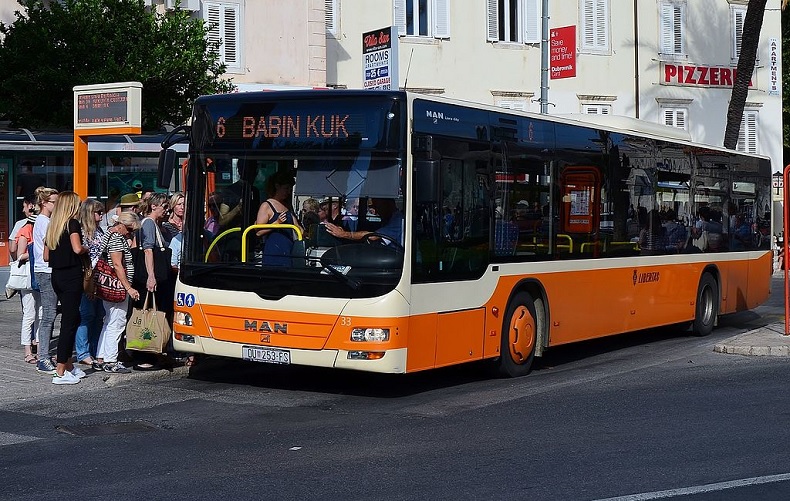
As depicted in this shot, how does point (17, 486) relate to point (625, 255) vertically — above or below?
below

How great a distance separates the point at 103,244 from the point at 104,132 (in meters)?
1.95

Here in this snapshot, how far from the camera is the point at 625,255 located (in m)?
15.0

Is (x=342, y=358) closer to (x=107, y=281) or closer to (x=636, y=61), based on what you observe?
(x=107, y=281)

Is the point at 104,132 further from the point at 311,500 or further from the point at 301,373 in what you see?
the point at 311,500

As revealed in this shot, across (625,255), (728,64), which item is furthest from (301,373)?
(728,64)

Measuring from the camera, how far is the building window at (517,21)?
33781 millimetres

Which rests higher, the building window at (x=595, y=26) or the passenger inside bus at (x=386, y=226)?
the building window at (x=595, y=26)

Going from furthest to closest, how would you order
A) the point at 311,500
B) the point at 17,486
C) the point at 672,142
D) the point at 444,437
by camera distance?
the point at 672,142, the point at 444,437, the point at 17,486, the point at 311,500

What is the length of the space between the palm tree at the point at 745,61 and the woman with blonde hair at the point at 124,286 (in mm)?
22890

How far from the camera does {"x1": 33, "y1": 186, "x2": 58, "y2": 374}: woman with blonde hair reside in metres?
12.0

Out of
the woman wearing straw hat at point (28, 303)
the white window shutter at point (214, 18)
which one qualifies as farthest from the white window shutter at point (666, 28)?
the woman wearing straw hat at point (28, 303)

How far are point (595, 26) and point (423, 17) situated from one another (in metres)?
6.22

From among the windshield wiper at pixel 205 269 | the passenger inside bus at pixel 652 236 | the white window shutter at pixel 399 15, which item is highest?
the white window shutter at pixel 399 15

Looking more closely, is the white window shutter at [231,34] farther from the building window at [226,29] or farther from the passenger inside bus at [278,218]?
the passenger inside bus at [278,218]
